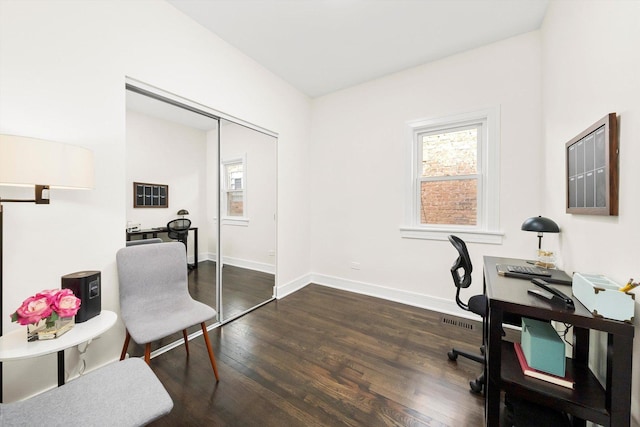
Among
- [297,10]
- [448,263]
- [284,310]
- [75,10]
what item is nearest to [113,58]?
[75,10]

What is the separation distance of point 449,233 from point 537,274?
123cm

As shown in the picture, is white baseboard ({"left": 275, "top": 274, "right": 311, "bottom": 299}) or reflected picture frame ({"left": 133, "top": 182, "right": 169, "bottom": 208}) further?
white baseboard ({"left": 275, "top": 274, "right": 311, "bottom": 299})

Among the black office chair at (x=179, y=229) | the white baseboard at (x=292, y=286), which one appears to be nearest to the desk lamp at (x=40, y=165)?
the black office chair at (x=179, y=229)

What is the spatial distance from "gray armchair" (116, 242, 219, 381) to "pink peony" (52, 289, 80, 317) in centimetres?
38

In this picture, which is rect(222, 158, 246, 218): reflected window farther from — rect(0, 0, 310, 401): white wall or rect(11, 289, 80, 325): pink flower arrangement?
rect(11, 289, 80, 325): pink flower arrangement

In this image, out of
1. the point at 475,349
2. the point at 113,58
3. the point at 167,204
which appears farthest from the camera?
the point at 167,204

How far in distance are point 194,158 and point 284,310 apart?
1.98 metres

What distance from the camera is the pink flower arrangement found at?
3.54ft

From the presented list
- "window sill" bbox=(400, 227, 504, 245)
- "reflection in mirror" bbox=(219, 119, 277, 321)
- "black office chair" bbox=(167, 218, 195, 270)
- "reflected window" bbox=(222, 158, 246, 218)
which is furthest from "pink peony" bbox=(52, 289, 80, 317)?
"window sill" bbox=(400, 227, 504, 245)

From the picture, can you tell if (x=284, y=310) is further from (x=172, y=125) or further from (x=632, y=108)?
(x=632, y=108)

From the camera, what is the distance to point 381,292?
126 inches

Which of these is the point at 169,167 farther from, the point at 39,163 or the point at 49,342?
the point at 49,342

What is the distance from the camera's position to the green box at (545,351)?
1.14 m

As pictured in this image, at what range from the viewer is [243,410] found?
1.47m
